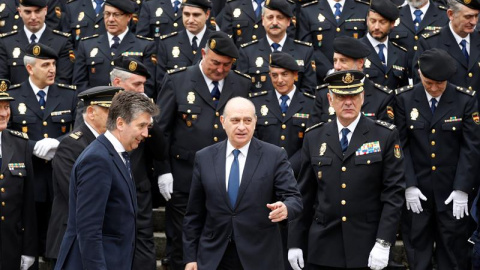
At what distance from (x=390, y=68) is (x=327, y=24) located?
47.4 inches

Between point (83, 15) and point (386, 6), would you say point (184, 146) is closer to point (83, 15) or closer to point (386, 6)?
point (386, 6)

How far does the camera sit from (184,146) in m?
9.67

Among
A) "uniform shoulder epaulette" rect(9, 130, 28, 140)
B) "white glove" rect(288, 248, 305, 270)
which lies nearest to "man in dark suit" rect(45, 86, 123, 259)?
"uniform shoulder epaulette" rect(9, 130, 28, 140)

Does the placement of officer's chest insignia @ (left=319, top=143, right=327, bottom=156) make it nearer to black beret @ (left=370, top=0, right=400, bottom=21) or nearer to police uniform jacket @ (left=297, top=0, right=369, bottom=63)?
black beret @ (left=370, top=0, right=400, bottom=21)

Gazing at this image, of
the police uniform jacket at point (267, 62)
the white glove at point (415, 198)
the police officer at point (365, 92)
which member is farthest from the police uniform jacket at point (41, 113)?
the white glove at point (415, 198)

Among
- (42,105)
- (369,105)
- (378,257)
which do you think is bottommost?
(378,257)

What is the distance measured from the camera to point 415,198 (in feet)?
30.4

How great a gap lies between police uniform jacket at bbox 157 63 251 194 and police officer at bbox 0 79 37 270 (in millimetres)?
1424

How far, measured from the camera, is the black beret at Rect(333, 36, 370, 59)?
9.38 metres

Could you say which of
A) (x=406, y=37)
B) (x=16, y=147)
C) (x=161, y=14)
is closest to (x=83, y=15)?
(x=161, y=14)

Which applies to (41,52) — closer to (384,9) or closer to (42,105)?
(42,105)

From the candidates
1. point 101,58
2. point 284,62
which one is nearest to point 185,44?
point 101,58

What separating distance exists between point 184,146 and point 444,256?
9.15ft

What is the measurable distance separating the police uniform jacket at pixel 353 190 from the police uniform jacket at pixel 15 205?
8.66 ft
